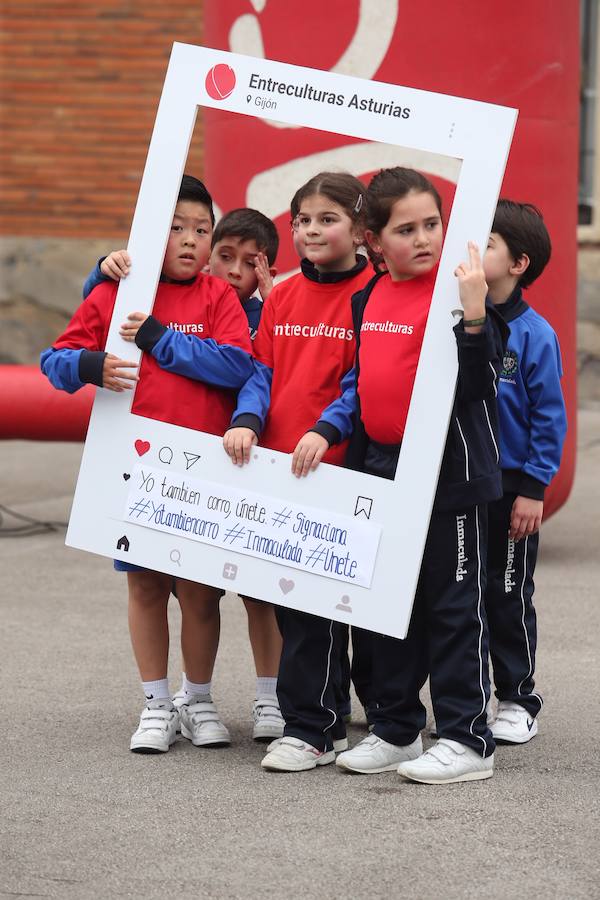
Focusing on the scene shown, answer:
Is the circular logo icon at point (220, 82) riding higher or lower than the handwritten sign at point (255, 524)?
higher

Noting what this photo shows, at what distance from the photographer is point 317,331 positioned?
350 centimetres

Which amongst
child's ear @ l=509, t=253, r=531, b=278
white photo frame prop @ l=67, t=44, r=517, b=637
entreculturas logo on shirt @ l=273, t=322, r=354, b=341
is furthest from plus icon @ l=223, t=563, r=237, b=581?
child's ear @ l=509, t=253, r=531, b=278

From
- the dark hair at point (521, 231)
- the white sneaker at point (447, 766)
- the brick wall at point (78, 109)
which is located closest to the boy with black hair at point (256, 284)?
the white sneaker at point (447, 766)

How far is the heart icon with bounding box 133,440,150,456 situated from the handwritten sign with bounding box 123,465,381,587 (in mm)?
38

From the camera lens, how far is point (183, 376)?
3.58m

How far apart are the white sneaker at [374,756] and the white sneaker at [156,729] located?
0.47 meters

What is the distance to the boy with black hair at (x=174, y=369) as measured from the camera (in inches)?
139

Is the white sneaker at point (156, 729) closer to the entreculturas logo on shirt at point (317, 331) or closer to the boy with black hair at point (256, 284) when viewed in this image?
the boy with black hair at point (256, 284)

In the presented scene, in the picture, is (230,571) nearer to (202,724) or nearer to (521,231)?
(202,724)

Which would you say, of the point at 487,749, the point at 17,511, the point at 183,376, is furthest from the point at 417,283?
the point at 17,511

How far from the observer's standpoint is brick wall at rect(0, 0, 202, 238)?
1078 cm

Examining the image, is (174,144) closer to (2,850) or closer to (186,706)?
(186,706)

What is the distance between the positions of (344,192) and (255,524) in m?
0.84

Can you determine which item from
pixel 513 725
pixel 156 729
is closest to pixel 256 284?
pixel 156 729
